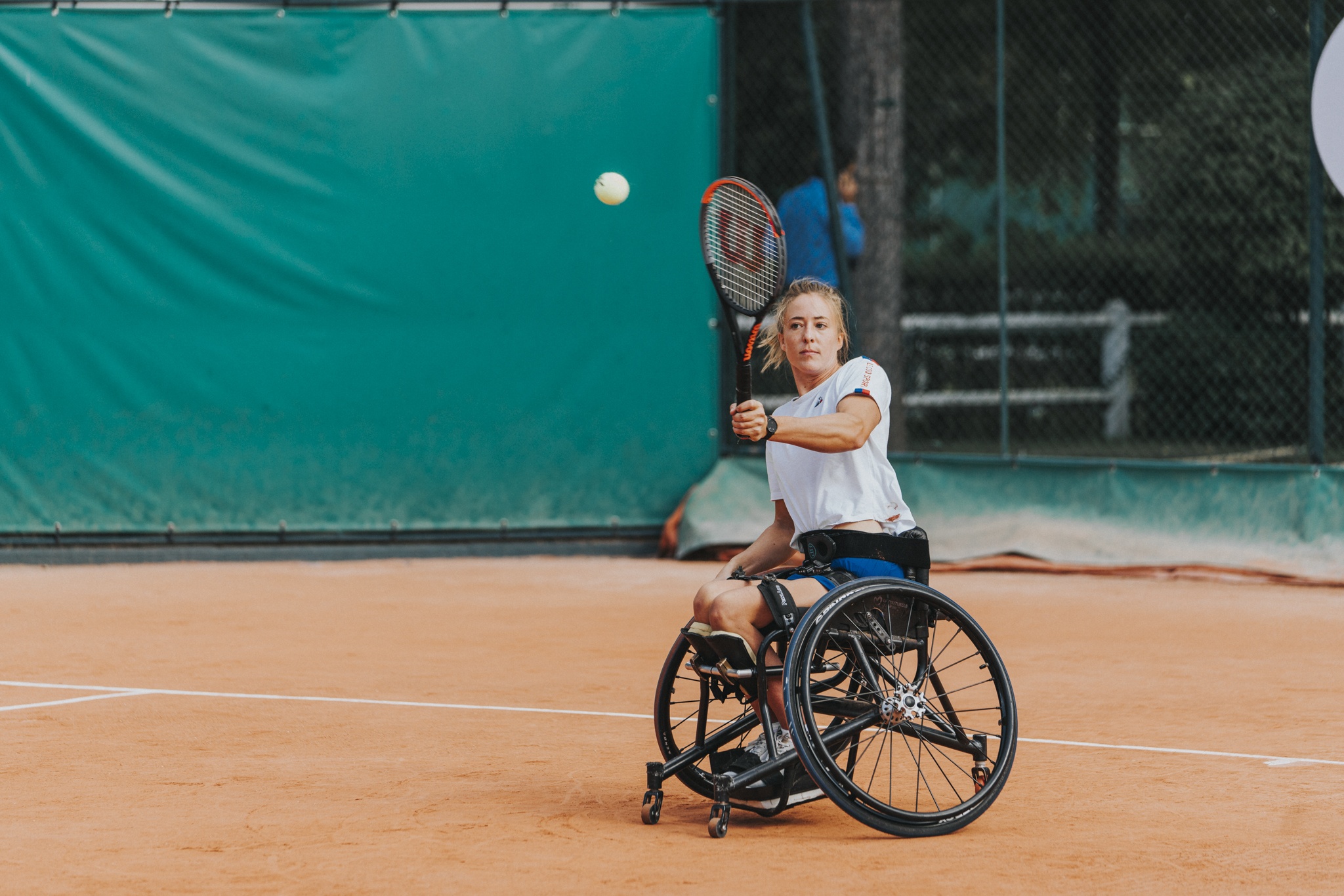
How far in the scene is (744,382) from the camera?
407 centimetres

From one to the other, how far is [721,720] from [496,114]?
547 cm

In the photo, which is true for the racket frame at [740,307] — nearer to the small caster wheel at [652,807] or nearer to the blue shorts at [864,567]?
the blue shorts at [864,567]

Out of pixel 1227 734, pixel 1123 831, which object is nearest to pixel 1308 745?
pixel 1227 734

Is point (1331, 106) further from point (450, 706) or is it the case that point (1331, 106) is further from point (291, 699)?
point (291, 699)

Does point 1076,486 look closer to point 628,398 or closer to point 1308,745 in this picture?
point 628,398

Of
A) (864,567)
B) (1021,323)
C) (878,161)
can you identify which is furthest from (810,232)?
(1021,323)

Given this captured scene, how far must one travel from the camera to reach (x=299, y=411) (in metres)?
9.98

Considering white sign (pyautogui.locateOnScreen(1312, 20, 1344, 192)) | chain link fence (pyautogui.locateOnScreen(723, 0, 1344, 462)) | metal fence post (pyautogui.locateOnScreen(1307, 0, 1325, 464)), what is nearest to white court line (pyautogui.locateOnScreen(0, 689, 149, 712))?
metal fence post (pyautogui.locateOnScreen(1307, 0, 1325, 464))

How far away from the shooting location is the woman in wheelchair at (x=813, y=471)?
13.4ft

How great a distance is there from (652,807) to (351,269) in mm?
6470

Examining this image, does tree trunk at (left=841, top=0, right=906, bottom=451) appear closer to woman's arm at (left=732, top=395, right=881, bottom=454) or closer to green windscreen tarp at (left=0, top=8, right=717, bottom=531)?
green windscreen tarp at (left=0, top=8, right=717, bottom=531)

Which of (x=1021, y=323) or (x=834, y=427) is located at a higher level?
(x=834, y=427)

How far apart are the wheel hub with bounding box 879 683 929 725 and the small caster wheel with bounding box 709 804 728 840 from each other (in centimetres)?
45

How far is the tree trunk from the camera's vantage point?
11703mm
